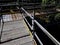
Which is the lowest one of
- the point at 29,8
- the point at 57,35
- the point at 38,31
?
the point at 57,35

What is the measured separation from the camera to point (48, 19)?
909cm

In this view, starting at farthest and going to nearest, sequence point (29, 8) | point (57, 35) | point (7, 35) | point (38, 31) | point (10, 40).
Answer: point (29, 8)
point (57, 35)
point (38, 31)
point (7, 35)
point (10, 40)

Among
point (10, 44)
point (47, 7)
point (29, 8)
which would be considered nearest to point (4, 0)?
point (29, 8)

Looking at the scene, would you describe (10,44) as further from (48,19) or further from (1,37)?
(48,19)

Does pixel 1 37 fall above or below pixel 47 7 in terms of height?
above

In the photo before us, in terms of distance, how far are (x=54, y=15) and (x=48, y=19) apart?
0.66m

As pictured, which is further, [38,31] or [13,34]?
[38,31]

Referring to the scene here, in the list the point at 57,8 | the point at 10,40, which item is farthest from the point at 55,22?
the point at 10,40

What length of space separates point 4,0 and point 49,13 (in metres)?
4.05

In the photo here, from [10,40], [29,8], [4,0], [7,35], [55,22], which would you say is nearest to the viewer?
[10,40]

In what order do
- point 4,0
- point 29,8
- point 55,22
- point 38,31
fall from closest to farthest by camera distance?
point 38,31 → point 55,22 → point 29,8 → point 4,0

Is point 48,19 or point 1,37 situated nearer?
point 1,37

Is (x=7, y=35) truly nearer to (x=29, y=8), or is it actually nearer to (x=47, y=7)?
(x=29, y=8)

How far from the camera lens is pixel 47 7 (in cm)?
1096
